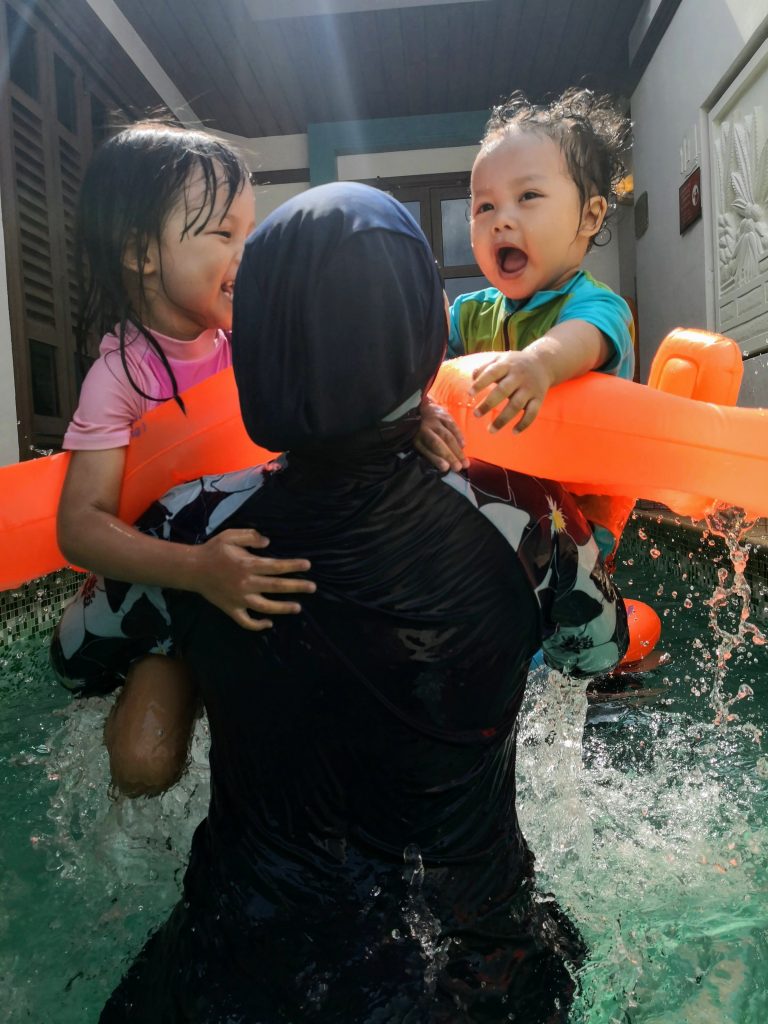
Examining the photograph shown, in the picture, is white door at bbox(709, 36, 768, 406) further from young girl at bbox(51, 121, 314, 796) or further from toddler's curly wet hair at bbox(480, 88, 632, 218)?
young girl at bbox(51, 121, 314, 796)

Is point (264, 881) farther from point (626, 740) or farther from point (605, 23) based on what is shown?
point (605, 23)

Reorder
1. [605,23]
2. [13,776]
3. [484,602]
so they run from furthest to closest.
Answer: [605,23]
[13,776]
[484,602]

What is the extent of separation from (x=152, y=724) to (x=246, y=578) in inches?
18.0

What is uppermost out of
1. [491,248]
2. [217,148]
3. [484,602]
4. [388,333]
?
[217,148]

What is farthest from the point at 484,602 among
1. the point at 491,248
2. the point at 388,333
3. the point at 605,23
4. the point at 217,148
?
the point at 605,23

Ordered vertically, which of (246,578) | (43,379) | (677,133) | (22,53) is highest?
(22,53)

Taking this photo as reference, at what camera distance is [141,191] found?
4.68ft

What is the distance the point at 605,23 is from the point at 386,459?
752cm

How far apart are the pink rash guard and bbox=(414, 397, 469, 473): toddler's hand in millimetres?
579

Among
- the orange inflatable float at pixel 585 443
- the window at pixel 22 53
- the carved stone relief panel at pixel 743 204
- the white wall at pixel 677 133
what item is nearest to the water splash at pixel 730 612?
the orange inflatable float at pixel 585 443

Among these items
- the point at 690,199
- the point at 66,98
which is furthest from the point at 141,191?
the point at 690,199

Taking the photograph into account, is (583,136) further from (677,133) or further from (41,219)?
(677,133)

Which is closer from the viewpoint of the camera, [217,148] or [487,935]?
[487,935]

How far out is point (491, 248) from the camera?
180 cm
